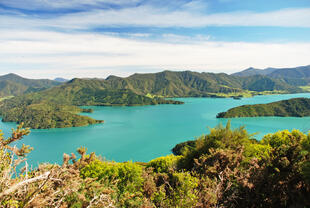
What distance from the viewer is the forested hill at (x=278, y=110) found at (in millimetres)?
149250

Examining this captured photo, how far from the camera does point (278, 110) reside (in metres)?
156

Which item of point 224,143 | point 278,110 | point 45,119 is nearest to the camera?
point 224,143

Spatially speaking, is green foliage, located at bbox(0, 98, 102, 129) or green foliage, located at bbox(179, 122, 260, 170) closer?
green foliage, located at bbox(179, 122, 260, 170)

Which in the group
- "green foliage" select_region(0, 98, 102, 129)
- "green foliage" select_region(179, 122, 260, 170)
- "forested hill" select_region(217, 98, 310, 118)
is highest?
"green foliage" select_region(179, 122, 260, 170)

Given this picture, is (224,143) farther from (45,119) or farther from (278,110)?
(45,119)

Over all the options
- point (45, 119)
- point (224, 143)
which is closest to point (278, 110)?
point (224, 143)

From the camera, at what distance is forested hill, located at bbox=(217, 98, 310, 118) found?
14925 cm

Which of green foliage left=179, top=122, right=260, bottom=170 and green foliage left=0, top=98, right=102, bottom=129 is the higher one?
green foliage left=179, top=122, right=260, bottom=170

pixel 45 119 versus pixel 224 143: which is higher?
pixel 224 143

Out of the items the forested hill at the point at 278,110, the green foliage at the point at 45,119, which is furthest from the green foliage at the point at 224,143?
the green foliage at the point at 45,119

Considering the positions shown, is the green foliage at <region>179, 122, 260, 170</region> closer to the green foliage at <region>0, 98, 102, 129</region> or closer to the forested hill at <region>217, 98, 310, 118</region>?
the forested hill at <region>217, 98, 310, 118</region>

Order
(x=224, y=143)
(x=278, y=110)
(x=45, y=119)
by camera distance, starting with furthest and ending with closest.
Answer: (x=278, y=110) → (x=45, y=119) → (x=224, y=143)

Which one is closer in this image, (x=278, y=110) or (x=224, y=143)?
(x=224, y=143)

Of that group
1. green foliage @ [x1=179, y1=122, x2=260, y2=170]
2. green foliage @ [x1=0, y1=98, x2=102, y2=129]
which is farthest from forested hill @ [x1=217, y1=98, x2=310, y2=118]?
green foliage @ [x1=179, y1=122, x2=260, y2=170]
